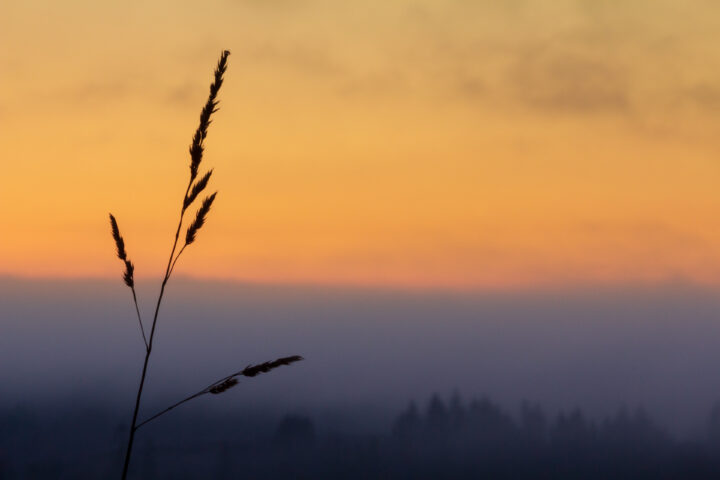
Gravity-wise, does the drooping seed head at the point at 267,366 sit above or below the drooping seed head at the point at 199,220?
below

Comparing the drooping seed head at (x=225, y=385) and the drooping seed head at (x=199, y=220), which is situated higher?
the drooping seed head at (x=199, y=220)

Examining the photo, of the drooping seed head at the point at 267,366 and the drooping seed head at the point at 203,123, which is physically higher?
the drooping seed head at the point at 203,123

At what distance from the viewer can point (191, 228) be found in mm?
3557

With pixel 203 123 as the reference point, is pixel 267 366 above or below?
below

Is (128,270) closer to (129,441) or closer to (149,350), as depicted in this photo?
(149,350)

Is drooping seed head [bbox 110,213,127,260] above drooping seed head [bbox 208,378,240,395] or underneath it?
above

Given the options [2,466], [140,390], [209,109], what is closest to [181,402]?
[140,390]

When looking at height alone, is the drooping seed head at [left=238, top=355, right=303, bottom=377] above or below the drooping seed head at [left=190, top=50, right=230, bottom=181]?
below

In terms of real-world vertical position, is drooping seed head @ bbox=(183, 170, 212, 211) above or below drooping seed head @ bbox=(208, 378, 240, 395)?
above

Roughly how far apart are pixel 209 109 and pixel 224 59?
196 millimetres

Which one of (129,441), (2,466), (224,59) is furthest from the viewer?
(2,466)

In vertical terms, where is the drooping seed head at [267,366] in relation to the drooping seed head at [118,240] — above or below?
below

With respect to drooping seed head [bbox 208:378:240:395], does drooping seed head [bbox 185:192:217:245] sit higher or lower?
higher

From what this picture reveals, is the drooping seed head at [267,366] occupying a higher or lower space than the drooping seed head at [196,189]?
lower
